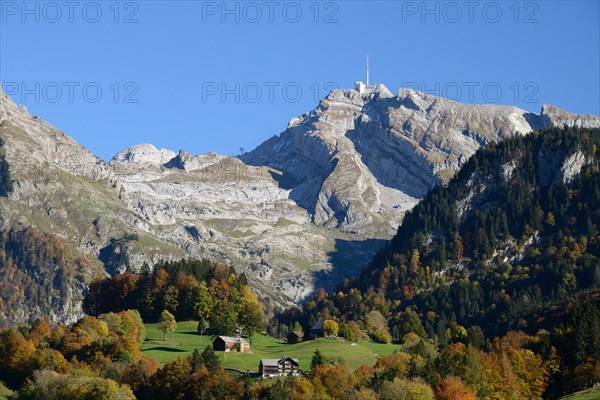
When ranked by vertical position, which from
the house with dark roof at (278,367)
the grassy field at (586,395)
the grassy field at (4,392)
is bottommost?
the grassy field at (586,395)

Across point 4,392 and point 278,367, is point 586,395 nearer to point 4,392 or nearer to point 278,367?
point 278,367

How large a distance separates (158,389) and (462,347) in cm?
4990

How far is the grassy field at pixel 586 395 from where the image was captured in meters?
145

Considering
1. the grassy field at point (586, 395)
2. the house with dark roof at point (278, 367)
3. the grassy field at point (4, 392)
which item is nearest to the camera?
the grassy field at point (586, 395)

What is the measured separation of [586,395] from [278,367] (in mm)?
49980

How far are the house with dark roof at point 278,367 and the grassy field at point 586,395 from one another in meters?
44.0

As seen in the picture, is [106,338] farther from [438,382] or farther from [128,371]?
[438,382]

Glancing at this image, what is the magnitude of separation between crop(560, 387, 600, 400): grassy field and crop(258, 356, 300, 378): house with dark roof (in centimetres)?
4404

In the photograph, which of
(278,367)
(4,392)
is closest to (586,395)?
(278,367)

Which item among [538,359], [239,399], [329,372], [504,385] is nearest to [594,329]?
[538,359]

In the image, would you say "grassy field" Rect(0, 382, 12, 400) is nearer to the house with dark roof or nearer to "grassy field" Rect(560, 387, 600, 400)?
the house with dark roof

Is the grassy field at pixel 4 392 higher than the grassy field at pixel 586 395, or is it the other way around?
the grassy field at pixel 4 392

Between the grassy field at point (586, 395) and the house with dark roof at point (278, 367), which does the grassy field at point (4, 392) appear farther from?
the grassy field at point (586, 395)

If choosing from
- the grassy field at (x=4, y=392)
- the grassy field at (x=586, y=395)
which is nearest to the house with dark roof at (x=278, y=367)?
the grassy field at (x=4, y=392)
